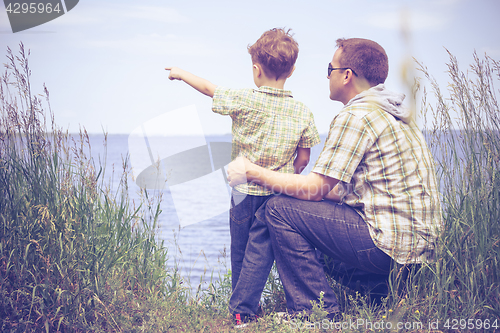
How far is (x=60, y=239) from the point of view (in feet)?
6.49

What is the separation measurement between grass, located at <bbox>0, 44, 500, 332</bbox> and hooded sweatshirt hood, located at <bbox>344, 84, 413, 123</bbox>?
16.4 inches

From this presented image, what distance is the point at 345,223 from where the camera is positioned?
1.96 metres

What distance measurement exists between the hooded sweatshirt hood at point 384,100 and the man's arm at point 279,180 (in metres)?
0.47

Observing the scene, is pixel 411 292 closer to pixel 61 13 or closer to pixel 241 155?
pixel 241 155

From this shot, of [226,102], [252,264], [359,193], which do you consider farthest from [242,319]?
[226,102]

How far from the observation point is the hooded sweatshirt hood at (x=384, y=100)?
198 centimetres

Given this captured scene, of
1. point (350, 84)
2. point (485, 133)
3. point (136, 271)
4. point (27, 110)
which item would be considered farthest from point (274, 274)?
point (27, 110)

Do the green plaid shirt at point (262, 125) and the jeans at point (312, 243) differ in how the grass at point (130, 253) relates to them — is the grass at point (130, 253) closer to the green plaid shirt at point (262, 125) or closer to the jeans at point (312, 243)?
the jeans at point (312, 243)

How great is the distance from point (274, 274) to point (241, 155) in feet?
3.07

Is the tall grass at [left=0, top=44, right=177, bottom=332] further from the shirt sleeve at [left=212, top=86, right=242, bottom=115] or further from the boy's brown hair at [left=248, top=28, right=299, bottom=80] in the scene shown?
the boy's brown hair at [left=248, top=28, right=299, bottom=80]

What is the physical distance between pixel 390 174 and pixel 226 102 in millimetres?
957

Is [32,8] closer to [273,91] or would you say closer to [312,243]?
[273,91]

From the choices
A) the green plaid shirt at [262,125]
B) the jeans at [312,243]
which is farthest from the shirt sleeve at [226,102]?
the jeans at [312,243]

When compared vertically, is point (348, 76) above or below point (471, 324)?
above
